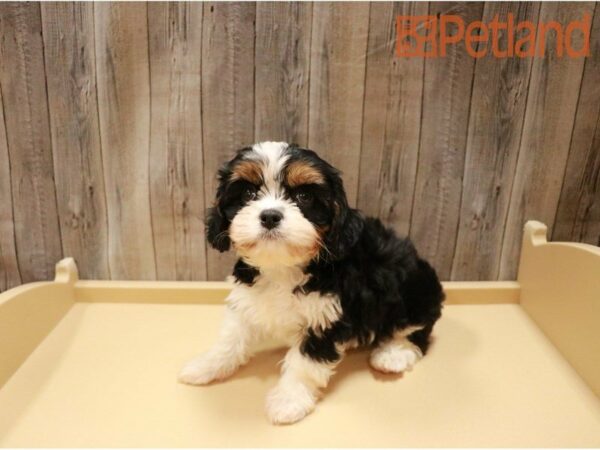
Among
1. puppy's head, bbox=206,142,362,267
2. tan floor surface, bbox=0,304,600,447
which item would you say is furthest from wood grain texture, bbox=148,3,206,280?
puppy's head, bbox=206,142,362,267

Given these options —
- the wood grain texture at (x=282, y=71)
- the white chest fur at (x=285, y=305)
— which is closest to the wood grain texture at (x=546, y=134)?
the wood grain texture at (x=282, y=71)

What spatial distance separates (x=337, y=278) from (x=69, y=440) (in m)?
0.83

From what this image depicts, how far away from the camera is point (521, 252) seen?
1.99 metres

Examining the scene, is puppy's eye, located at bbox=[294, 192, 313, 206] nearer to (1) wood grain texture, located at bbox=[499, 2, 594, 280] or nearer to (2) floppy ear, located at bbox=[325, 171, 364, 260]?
A: (2) floppy ear, located at bbox=[325, 171, 364, 260]

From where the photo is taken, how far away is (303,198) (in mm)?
1323

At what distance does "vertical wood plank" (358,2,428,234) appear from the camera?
1698 millimetres

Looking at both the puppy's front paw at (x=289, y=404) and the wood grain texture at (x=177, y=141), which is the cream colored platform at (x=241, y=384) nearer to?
the puppy's front paw at (x=289, y=404)

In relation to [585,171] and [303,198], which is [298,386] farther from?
[585,171]

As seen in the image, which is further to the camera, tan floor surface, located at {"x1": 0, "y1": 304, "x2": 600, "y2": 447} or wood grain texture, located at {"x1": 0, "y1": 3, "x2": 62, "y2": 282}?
wood grain texture, located at {"x1": 0, "y1": 3, "x2": 62, "y2": 282}

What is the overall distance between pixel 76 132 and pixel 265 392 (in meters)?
1.11

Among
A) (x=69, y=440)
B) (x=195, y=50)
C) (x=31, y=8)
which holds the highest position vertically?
(x=31, y=8)

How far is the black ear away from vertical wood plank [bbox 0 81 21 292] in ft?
3.08

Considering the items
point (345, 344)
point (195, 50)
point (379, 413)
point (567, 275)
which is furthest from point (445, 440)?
point (195, 50)

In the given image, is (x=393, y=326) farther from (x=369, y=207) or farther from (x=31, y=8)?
(x=31, y=8)
